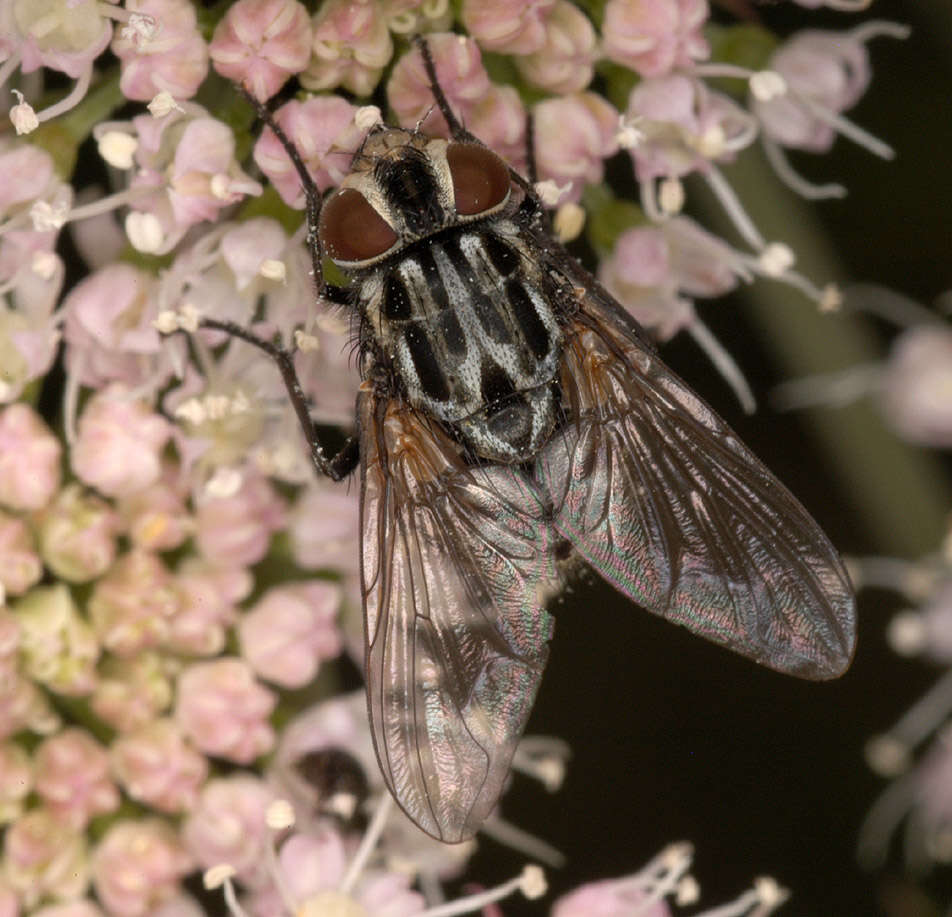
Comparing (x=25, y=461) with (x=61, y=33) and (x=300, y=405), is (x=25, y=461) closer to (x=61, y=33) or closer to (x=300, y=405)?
(x=300, y=405)

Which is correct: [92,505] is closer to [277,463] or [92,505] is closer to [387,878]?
[277,463]

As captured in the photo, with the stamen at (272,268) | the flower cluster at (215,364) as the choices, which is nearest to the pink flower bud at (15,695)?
the flower cluster at (215,364)

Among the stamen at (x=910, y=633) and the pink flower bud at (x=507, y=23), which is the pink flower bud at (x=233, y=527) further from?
the stamen at (x=910, y=633)

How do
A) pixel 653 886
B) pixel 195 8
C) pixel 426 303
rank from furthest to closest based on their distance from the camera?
pixel 653 886 < pixel 195 8 < pixel 426 303

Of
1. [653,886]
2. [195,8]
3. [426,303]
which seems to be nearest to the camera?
[426,303]

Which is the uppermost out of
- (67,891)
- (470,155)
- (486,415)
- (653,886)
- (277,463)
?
(470,155)

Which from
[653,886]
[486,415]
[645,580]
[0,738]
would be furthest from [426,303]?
[653,886]

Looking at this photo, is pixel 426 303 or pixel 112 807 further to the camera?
pixel 112 807

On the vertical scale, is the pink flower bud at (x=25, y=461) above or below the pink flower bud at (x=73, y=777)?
above
